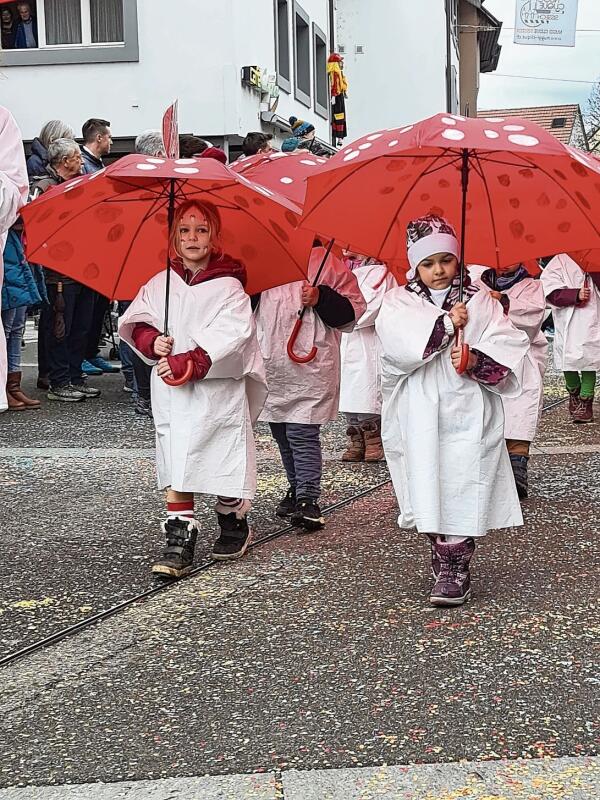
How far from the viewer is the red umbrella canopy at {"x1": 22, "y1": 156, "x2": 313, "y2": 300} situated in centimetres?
516

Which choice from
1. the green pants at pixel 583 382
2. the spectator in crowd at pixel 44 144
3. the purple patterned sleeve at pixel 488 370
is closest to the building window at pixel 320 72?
the spectator in crowd at pixel 44 144

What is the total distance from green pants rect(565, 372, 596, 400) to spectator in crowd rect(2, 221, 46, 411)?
3.93 meters

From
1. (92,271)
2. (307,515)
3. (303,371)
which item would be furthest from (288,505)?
(92,271)

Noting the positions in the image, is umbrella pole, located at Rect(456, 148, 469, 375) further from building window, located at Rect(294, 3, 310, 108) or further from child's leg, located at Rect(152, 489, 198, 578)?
building window, located at Rect(294, 3, 310, 108)

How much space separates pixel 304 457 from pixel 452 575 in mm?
1411

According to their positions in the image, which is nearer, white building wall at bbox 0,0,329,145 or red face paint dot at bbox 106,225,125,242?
red face paint dot at bbox 106,225,125,242

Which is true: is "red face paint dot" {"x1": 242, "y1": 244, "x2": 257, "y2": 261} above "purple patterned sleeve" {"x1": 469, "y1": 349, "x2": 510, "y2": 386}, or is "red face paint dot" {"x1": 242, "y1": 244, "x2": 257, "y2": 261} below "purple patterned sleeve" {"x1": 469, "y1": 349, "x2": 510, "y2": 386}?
above

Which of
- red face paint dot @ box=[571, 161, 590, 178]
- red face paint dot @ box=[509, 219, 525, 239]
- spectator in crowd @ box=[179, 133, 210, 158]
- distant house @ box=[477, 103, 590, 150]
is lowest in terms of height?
distant house @ box=[477, 103, 590, 150]

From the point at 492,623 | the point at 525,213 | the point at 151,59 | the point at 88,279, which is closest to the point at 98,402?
the point at 88,279

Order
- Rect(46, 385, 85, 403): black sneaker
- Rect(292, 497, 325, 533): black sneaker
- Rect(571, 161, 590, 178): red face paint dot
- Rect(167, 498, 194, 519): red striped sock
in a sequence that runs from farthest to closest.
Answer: Rect(46, 385, 85, 403): black sneaker, Rect(292, 497, 325, 533): black sneaker, Rect(167, 498, 194, 519): red striped sock, Rect(571, 161, 590, 178): red face paint dot

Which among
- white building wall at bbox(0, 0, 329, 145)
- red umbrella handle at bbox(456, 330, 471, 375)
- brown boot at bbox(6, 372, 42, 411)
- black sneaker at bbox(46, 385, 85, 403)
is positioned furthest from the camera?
white building wall at bbox(0, 0, 329, 145)

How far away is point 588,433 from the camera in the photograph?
28.9ft

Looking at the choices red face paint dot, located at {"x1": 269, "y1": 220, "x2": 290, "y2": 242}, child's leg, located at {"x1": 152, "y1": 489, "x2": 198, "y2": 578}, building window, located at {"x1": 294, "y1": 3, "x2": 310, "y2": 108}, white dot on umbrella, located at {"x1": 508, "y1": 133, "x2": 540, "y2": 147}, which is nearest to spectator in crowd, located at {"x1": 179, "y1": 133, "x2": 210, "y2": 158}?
red face paint dot, located at {"x1": 269, "y1": 220, "x2": 290, "y2": 242}

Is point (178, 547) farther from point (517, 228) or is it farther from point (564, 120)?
point (564, 120)
